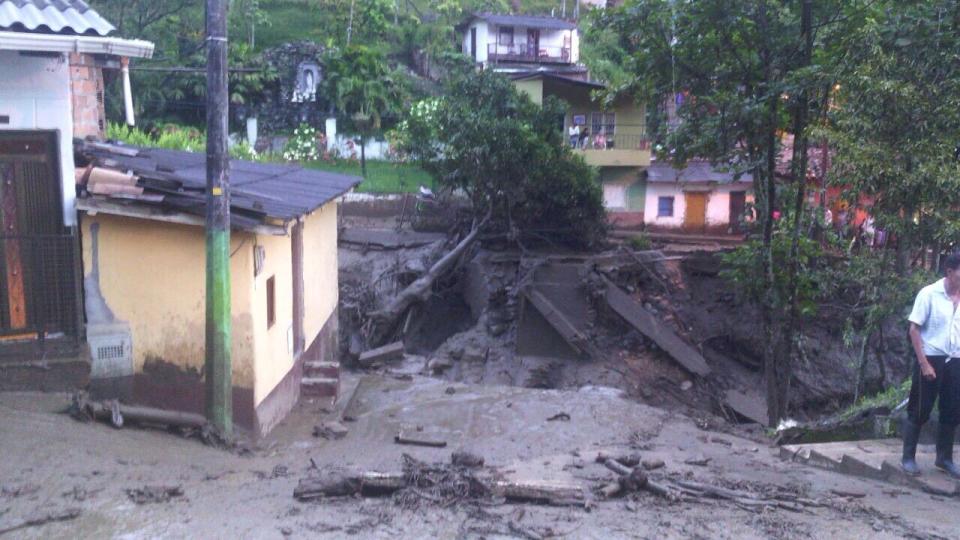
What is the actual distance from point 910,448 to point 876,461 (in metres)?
0.56

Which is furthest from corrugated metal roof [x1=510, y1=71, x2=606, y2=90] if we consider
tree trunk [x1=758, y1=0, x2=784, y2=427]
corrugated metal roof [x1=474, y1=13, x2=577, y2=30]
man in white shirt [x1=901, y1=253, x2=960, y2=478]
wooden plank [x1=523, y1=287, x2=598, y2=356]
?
man in white shirt [x1=901, y1=253, x2=960, y2=478]

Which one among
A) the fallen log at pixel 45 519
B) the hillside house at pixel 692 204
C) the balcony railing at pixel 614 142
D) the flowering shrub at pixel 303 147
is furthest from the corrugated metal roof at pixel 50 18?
the hillside house at pixel 692 204

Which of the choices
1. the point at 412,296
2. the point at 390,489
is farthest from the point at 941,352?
the point at 412,296

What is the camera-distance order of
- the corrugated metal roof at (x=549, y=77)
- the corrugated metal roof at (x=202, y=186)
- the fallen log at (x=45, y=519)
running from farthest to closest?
the corrugated metal roof at (x=549, y=77) < the corrugated metal roof at (x=202, y=186) < the fallen log at (x=45, y=519)

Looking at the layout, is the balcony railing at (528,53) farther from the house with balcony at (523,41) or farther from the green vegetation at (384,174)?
the green vegetation at (384,174)

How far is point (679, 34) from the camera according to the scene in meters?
14.9

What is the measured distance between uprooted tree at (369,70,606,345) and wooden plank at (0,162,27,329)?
13940 mm

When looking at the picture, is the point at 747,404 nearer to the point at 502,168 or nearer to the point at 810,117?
the point at 502,168

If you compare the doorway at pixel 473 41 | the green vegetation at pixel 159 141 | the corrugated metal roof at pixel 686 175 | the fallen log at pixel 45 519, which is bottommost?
the fallen log at pixel 45 519

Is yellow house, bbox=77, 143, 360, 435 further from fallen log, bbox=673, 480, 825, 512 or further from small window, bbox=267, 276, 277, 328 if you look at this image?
fallen log, bbox=673, 480, 825, 512

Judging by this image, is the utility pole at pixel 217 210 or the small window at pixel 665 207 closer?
the utility pole at pixel 217 210

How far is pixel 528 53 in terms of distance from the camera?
160ft

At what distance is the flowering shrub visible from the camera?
3558 centimetres

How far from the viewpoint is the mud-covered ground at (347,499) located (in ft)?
20.7
